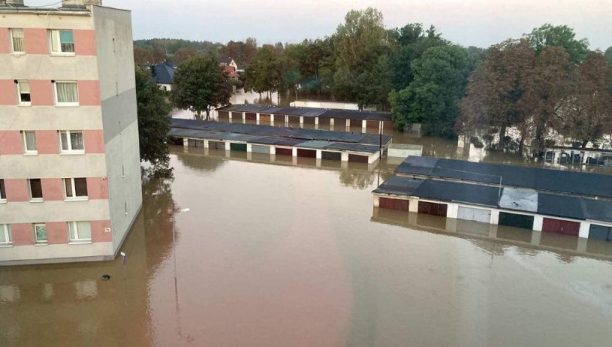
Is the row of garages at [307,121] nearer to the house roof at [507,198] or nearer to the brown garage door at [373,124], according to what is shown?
the brown garage door at [373,124]

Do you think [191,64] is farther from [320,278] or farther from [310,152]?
[320,278]

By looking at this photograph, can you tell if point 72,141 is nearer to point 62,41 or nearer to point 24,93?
point 24,93

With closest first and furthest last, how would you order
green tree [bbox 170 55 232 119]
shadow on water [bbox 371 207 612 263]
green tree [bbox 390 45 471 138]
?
shadow on water [bbox 371 207 612 263]
green tree [bbox 390 45 471 138]
green tree [bbox 170 55 232 119]

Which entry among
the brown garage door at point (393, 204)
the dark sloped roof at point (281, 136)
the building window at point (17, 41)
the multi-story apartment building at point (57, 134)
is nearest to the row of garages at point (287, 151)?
the dark sloped roof at point (281, 136)

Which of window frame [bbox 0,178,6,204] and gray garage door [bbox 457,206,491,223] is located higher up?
window frame [bbox 0,178,6,204]

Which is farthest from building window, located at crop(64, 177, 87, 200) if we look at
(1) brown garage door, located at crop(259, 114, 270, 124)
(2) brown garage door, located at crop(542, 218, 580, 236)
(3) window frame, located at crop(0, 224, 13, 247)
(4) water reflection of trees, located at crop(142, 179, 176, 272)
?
(1) brown garage door, located at crop(259, 114, 270, 124)

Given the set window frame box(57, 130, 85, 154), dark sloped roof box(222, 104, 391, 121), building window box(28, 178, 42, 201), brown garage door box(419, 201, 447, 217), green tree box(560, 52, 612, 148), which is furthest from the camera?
dark sloped roof box(222, 104, 391, 121)

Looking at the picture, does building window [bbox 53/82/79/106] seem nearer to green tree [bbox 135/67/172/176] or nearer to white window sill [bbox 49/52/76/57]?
white window sill [bbox 49/52/76/57]
